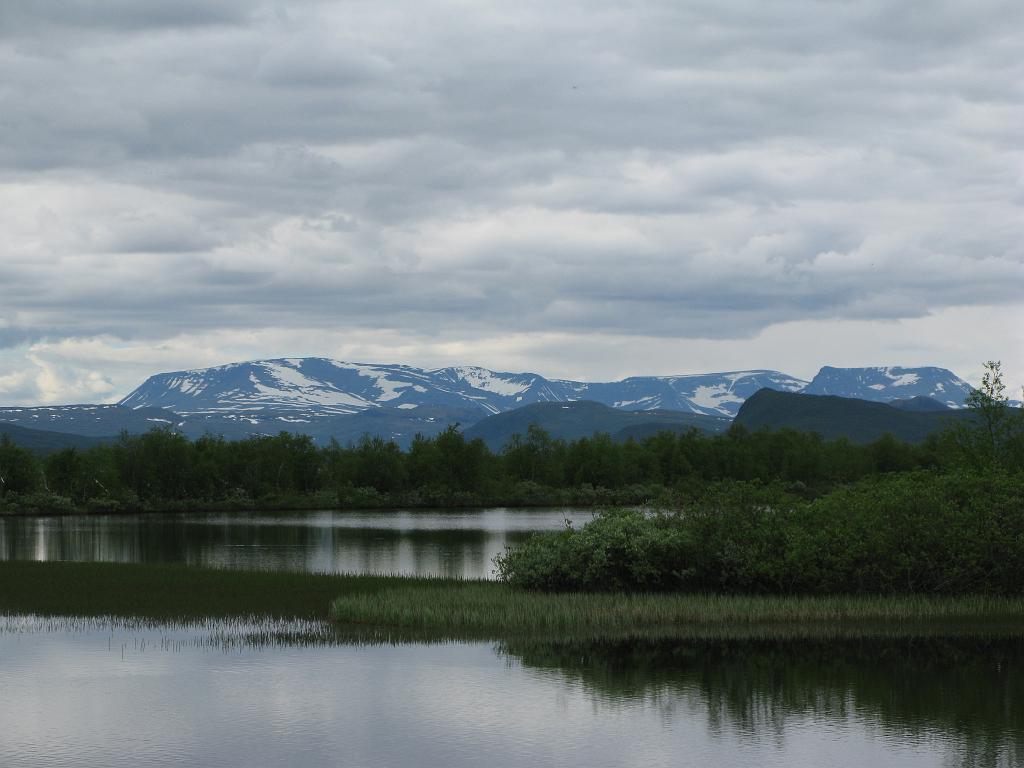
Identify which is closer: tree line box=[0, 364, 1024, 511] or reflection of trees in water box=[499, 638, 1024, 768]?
reflection of trees in water box=[499, 638, 1024, 768]

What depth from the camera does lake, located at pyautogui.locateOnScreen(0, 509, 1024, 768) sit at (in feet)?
85.5

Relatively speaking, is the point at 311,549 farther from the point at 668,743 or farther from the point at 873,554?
the point at 668,743

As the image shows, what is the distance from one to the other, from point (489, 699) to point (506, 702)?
57cm

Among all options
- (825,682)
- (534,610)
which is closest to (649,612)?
(534,610)

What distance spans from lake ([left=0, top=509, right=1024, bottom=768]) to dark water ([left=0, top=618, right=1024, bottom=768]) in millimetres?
90

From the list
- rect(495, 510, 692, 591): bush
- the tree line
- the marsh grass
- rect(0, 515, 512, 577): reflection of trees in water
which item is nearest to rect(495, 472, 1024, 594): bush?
rect(495, 510, 692, 591): bush

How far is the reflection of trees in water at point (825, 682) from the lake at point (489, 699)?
10cm

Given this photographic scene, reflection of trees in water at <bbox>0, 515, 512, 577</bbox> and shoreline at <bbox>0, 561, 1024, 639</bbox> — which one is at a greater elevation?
shoreline at <bbox>0, 561, 1024, 639</bbox>

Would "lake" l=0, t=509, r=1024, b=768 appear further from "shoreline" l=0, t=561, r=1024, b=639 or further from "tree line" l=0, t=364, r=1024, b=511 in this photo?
"tree line" l=0, t=364, r=1024, b=511

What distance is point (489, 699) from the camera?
103 feet

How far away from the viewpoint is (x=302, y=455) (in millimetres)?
196500

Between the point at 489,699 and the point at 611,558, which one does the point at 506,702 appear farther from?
the point at 611,558

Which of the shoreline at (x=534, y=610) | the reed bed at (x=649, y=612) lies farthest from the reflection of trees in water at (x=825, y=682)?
the reed bed at (x=649, y=612)

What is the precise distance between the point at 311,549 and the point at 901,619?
49.4 meters
